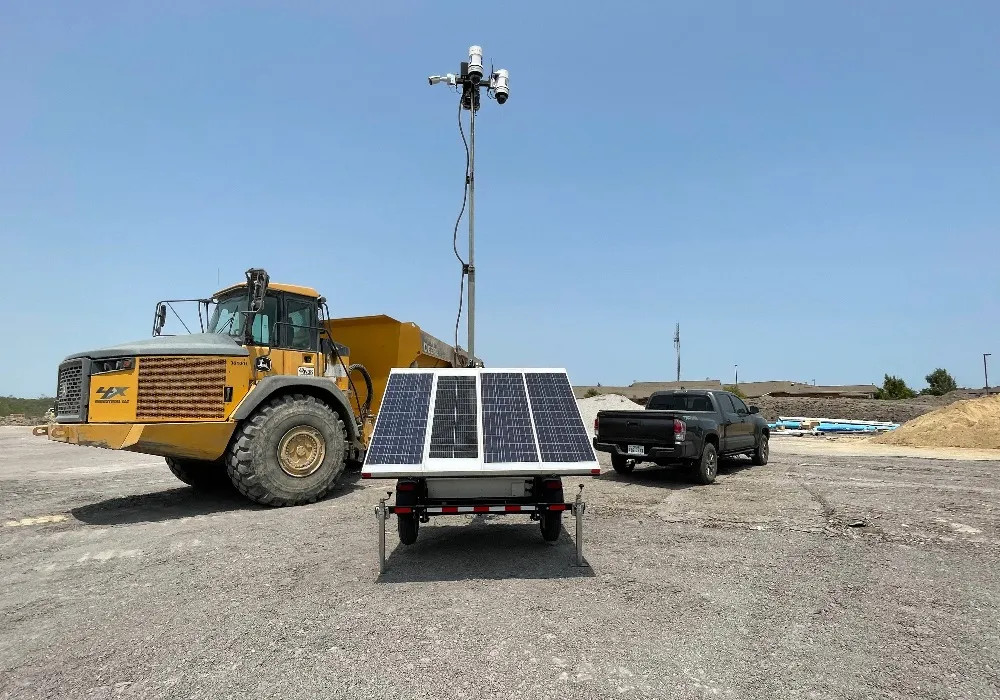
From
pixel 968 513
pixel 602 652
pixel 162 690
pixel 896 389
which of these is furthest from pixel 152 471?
pixel 896 389

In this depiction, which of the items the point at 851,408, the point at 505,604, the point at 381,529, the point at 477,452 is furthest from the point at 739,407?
the point at 851,408

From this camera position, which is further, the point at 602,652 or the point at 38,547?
the point at 38,547

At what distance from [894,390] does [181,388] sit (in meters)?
78.4

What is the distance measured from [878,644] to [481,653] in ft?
10.1

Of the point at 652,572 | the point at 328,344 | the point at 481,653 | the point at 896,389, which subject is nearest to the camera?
the point at 481,653

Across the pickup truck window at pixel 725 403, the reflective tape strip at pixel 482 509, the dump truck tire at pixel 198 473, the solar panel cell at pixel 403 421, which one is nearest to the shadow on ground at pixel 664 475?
the pickup truck window at pixel 725 403

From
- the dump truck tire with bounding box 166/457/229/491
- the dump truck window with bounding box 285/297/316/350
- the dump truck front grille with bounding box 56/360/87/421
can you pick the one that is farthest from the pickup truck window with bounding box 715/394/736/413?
the dump truck front grille with bounding box 56/360/87/421

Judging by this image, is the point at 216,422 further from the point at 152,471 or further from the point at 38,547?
the point at 152,471

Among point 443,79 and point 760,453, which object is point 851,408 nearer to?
point 760,453

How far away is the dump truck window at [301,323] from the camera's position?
34.1 feet

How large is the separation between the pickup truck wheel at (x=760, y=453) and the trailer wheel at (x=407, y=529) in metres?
11.5

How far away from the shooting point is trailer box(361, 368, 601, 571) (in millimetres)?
6203

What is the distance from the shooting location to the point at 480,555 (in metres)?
6.91

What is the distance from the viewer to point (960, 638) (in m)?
4.62
